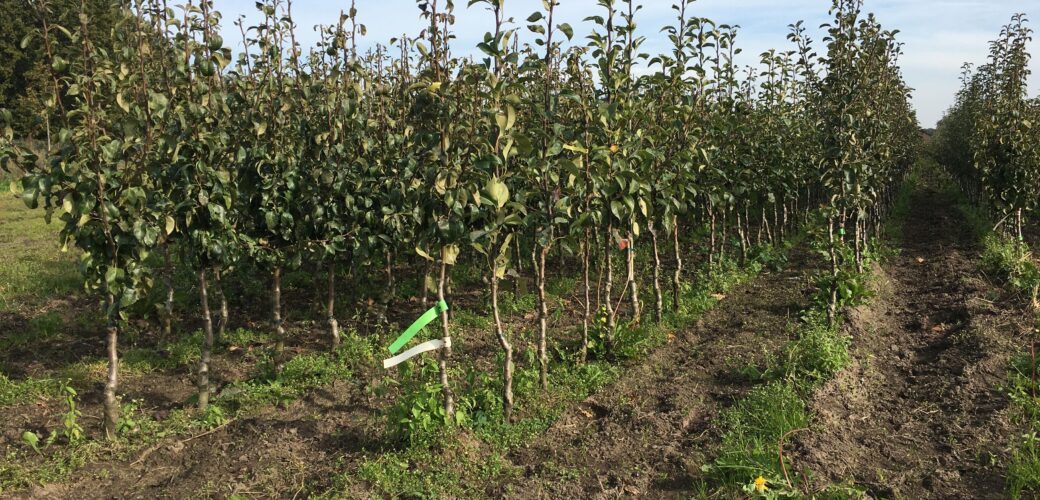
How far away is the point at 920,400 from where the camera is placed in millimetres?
5062

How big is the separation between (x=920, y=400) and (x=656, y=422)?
86.0 inches

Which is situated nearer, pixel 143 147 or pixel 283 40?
pixel 143 147

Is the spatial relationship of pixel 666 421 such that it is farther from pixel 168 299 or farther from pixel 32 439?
pixel 168 299

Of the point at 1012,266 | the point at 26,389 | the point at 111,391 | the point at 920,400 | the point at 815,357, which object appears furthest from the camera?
the point at 1012,266

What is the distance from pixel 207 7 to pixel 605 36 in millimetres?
3241

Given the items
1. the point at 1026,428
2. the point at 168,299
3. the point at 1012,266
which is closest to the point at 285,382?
the point at 168,299

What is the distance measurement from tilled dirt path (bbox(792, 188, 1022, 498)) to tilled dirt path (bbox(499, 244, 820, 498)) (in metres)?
0.72

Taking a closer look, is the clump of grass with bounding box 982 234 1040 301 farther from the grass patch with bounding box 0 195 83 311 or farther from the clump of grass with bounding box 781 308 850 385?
the grass patch with bounding box 0 195 83 311

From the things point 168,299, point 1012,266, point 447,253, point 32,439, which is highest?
point 447,253

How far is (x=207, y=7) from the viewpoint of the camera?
16.9 ft

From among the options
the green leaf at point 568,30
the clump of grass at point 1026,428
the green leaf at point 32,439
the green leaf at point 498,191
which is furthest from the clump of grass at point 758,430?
the green leaf at point 32,439

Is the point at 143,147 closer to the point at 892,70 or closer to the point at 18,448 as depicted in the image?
the point at 18,448

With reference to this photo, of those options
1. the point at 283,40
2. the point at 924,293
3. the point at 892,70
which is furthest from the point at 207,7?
the point at 892,70

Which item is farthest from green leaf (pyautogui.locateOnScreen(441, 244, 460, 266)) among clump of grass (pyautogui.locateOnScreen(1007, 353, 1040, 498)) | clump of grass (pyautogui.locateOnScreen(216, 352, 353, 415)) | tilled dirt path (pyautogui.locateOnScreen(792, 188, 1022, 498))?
clump of grass (pyautogui.locateOnScreen(1007, 353, 1040, 498))
